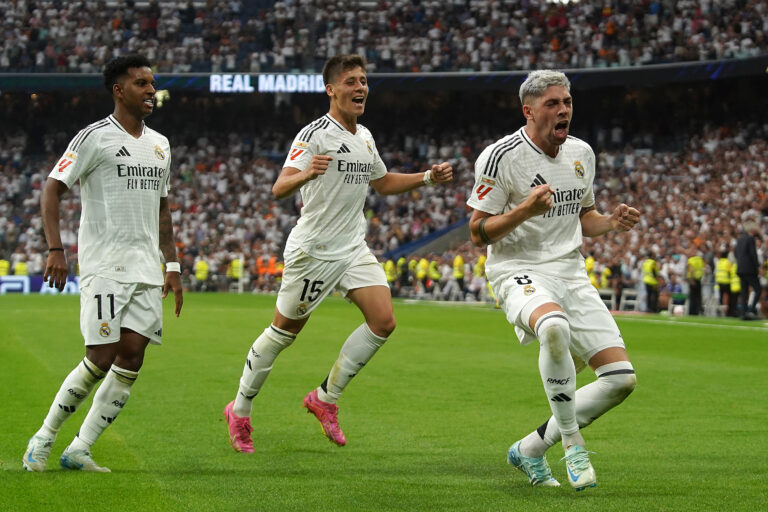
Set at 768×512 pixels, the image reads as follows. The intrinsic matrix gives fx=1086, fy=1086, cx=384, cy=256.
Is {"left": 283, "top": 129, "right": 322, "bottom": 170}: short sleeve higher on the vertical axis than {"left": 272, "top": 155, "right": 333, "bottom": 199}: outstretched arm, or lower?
higher

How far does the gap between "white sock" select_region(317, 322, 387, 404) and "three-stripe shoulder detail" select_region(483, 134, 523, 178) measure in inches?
73.6

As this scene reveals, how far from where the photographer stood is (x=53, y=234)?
620cm

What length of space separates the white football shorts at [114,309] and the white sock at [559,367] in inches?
92.1

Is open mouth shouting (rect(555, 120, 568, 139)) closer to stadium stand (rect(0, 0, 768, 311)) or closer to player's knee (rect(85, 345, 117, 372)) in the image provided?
player's knee (rect(85, 345, 117, 372))

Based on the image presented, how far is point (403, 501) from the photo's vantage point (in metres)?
5.61

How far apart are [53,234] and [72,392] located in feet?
3.19

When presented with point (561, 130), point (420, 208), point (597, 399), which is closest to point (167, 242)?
point (561, 130)

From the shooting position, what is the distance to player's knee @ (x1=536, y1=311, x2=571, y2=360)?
18.8 feet

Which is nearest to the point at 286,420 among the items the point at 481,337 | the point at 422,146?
the point at 481,337

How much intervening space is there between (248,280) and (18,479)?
36.3 metres

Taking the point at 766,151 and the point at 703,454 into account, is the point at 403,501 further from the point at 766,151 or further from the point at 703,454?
the point at 766,151

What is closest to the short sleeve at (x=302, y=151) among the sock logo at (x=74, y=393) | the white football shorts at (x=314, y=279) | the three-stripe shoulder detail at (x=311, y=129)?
the three-stripe shoulder detail at (x=311, y=129)

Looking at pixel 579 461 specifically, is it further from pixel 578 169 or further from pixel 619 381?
pixel 578 169

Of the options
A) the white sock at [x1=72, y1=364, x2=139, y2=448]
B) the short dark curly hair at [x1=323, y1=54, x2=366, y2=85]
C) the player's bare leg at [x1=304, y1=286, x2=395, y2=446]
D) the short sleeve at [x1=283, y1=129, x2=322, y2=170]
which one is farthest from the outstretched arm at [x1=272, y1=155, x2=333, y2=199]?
the white sock at [x1=72, y1=364, x2=139, y2=448]
